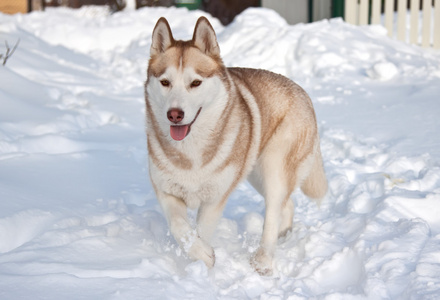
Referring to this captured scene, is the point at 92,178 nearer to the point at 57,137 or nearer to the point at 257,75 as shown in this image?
the point at 57,137

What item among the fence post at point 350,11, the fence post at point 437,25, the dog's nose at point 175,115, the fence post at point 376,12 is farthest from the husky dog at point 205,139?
the fence post at point 350,11

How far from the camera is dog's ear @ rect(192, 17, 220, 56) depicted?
10.9 feet

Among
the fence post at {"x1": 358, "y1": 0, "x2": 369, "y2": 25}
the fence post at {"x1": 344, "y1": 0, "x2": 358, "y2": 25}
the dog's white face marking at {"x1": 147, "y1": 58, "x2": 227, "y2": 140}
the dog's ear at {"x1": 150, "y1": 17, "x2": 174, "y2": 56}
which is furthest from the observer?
the fence post at {"x1": 344, "y1": 0, "x2": 358, "y2": 25}

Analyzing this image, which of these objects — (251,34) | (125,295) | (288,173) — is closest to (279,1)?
(251,34)

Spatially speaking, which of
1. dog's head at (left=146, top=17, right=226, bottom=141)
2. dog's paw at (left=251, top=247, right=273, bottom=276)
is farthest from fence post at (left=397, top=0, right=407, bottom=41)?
dog's paw at (left=251, top=247, right=273, bottom=276)

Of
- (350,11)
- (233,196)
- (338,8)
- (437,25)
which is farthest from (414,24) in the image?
(233,196)

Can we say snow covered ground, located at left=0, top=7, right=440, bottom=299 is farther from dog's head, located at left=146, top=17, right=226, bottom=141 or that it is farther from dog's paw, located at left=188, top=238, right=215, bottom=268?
dog's head, located at left=146, top=17, right=226, bottom=141

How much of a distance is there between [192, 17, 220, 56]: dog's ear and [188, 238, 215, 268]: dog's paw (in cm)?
112

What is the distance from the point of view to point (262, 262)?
11.0ft

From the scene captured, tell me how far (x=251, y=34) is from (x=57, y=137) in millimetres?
5927

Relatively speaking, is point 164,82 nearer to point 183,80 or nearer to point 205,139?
point 183,80

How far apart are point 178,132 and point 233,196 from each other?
67.5 inches

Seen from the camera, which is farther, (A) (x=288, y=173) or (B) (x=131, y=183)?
(B) (x=131, y=183)

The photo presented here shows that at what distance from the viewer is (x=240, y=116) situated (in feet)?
11.4
